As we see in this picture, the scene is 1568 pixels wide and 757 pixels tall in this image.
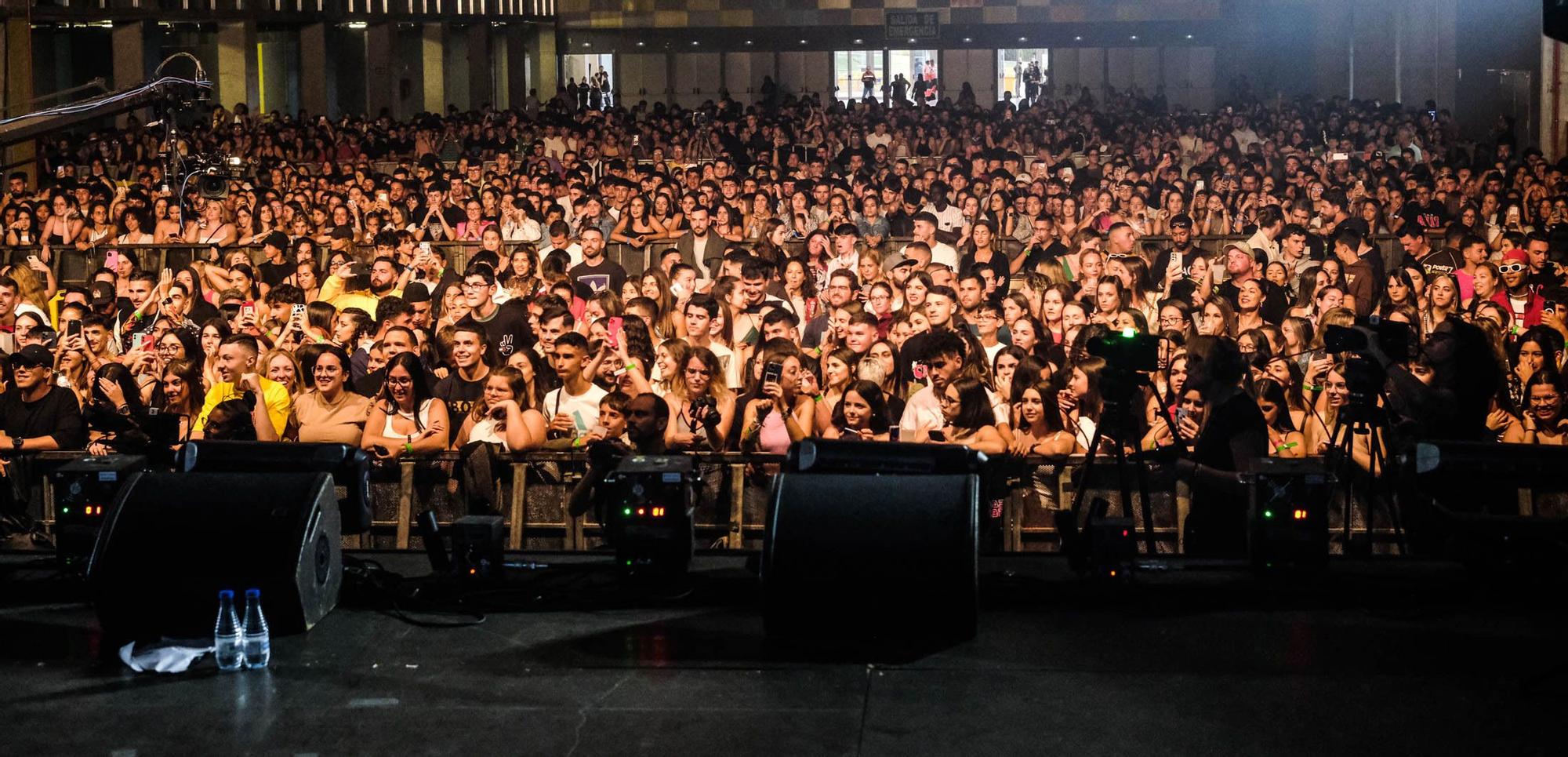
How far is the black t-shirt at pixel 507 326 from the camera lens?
1055cm

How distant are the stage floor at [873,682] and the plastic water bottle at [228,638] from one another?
62mm

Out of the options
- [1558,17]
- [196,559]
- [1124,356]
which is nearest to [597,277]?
[1124,356]

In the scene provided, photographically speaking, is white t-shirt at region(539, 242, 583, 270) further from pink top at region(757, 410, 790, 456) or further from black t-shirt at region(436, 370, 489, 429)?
pink top at region(757, 410, 790, 456)

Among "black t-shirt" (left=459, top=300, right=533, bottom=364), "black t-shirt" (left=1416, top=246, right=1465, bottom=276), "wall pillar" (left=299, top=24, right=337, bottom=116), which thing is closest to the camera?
"black t-shirt" (left=459, top=300, right=533, bottom=364)

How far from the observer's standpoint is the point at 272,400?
10000mm

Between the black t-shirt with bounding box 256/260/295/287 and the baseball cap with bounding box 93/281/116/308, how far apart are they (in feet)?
4.04

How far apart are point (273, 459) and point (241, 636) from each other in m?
1.23

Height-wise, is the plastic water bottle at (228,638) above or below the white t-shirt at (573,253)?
below

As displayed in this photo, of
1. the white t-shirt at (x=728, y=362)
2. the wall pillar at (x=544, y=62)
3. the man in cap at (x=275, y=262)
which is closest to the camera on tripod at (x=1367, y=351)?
the white t-shirt at (x=728, y=362)

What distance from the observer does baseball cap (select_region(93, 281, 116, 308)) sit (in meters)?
12.6

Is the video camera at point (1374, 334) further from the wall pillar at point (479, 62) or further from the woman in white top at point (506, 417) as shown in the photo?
the wall pillar at point (479, 62)

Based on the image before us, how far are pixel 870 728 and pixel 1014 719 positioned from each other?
0.46 m

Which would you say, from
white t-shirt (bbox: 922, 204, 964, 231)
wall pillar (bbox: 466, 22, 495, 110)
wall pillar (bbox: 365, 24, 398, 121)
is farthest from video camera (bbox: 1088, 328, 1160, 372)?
wall pillar (bbox: 466, 22, 495, 110)

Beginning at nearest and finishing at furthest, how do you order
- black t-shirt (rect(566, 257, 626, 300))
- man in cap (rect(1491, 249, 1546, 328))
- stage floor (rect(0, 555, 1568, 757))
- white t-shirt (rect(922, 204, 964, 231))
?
stage floor (rect(0, 555, 1568, 757)) → man in cap (rect(1491, 249, 1546, 328)) → black t-shirt (rect(566, 257, 626, 300)) → white t-shirt (rect(922, 204, 964, 231))
